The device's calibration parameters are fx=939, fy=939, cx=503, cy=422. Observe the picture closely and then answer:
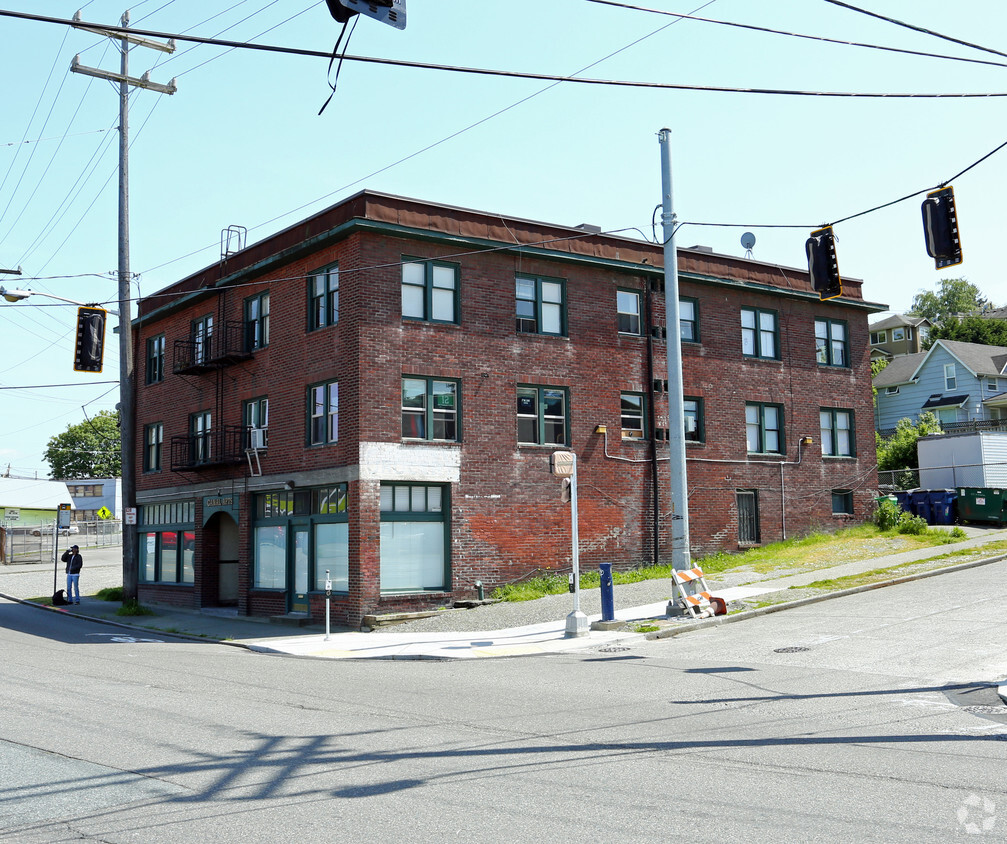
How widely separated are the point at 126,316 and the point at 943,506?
2734 cm

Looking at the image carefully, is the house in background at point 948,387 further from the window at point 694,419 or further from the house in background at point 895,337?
the window at point 694,419

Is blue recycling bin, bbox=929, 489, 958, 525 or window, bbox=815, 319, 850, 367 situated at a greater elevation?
window, bbox=815, 319, 850, 367

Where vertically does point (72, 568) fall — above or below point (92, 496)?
below

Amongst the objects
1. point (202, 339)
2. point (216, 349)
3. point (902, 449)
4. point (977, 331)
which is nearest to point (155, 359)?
point (202, 339)

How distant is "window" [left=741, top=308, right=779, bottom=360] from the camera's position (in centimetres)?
3014

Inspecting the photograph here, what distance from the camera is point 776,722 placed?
9547 mm

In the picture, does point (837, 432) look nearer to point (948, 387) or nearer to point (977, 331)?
point (948, 387)

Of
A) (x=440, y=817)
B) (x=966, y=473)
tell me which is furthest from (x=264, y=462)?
(x=966, y=473)

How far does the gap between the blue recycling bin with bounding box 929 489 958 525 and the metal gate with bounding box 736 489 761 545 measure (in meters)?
7.65

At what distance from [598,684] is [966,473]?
27.2m

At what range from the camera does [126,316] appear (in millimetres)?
27984

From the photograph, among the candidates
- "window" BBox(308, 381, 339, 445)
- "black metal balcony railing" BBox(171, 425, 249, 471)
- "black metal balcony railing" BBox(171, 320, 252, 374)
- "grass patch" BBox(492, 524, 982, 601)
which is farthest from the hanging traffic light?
"black metal balcony railing" BBox(171, 425, 249, 471)

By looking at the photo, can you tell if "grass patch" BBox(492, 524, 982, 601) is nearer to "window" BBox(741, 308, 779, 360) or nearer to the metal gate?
the metal gate

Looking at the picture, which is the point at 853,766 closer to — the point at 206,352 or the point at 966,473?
the point at 206,352
